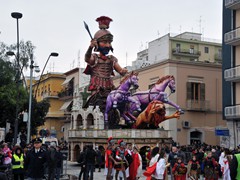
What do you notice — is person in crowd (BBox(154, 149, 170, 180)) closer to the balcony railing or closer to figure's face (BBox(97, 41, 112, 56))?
figure's face (BBox(97, 41, 112, 56))

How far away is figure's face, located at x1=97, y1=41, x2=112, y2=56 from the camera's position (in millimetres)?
33537

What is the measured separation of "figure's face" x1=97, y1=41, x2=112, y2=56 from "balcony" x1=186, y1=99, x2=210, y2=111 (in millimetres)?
12489

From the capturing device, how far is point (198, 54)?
5703 centimetres

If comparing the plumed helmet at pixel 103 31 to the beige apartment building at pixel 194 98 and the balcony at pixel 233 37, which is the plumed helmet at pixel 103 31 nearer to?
the balcony at pixel 233 37

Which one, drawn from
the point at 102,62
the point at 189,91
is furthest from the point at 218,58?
the point at 102,62

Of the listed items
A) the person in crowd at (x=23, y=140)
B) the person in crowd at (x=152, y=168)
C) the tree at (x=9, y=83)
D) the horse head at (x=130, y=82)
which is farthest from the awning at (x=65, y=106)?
the person in crowd at (x=152, y=168)

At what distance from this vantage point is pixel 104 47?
33.6m

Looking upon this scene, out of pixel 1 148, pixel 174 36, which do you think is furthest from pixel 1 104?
pixel 174 36

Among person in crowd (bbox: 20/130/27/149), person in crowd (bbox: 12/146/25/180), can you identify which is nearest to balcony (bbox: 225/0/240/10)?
person in crowd (bbox: 20/130/27/149)

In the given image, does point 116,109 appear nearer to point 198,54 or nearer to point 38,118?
point 38,118

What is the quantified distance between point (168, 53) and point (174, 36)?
15.4ft

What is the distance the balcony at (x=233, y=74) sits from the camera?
35031mm

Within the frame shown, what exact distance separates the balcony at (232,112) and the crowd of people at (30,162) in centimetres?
1892

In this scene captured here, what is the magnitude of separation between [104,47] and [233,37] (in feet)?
32.7
